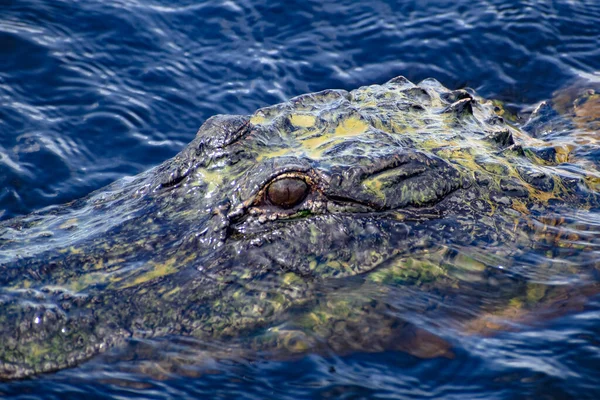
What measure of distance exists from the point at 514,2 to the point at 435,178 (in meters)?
5.18

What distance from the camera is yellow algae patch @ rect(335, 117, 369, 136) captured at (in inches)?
190

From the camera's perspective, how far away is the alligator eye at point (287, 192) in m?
4.30

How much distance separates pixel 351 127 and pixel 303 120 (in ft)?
1.14

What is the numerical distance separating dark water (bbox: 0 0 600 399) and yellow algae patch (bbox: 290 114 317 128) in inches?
98.2

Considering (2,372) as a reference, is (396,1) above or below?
above

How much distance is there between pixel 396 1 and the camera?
29.6 feet

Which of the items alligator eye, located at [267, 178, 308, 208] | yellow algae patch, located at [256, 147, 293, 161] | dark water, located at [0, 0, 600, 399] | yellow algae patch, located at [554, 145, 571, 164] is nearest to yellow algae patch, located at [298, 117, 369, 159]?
yellow algae patch, located at [256, 147, 293, 161]

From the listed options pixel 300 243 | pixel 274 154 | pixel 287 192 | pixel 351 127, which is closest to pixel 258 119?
pixel 274 154

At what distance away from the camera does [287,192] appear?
4320mm

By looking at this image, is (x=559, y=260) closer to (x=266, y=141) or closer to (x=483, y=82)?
(x=266, y=141)

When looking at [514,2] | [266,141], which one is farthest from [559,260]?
[514,2]

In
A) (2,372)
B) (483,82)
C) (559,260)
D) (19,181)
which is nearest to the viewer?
(2,372)

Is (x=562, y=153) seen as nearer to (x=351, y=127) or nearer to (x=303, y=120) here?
Result: (x=351, y=127)

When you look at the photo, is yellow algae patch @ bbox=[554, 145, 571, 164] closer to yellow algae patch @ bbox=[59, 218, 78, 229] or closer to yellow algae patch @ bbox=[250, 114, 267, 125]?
yellow algae patch @ bbox=[250, 114, 267, 125]
